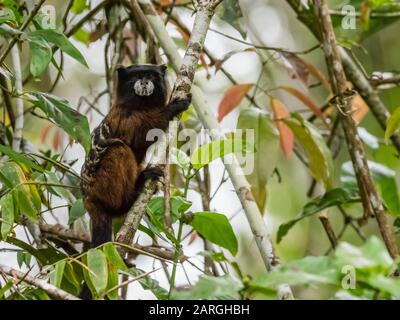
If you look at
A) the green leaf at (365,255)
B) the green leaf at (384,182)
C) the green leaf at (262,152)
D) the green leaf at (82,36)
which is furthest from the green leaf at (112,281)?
the green leaf at (82,36)

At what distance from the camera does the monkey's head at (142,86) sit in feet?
13.8

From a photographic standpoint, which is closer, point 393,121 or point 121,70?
point 393,121

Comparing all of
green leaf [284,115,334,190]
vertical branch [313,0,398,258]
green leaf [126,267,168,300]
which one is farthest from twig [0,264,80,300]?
green leaf [284,115,334,190]

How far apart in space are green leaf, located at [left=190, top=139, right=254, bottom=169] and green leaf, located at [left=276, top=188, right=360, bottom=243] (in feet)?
4.45

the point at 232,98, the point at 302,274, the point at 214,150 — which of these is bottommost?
the point at 302,274

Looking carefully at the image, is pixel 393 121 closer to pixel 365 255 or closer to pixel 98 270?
pixel 98 270

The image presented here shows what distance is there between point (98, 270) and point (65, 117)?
33.4 inches

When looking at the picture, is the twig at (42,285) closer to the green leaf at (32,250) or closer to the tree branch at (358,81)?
the green leaf at (32,250)

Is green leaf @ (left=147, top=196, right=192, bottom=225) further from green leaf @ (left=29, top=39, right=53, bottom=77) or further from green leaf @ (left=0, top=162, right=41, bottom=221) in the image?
green leaf @ (left=29, top=39, right=53, bottom=77)

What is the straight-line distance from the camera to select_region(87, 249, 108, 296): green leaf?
217 cm

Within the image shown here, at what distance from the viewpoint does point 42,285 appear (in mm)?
2154

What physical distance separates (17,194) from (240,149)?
2.62 feet

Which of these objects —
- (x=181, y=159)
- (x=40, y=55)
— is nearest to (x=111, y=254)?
(x=181, y=159)
